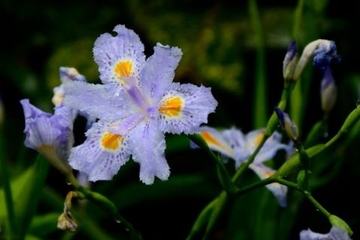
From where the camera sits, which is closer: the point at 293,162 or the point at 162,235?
the point at 293,162

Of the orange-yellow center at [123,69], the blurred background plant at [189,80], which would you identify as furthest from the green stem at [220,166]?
the blurred background plant at [189,80]

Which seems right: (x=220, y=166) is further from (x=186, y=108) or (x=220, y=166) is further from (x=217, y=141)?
(x=217, y=141)

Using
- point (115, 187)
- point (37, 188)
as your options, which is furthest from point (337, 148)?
point (37, 188)

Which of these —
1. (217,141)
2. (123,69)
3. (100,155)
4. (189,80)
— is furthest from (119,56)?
(189,80)

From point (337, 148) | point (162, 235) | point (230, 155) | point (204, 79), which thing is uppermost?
point (230, 155)

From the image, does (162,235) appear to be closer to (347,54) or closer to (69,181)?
(347,54)

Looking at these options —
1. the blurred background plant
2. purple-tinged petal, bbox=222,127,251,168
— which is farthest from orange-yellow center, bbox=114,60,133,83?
the blurred background plant

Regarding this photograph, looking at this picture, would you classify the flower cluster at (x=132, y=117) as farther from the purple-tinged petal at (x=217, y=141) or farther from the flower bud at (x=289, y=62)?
the purple-tinged petal at (x=217, y=141)
